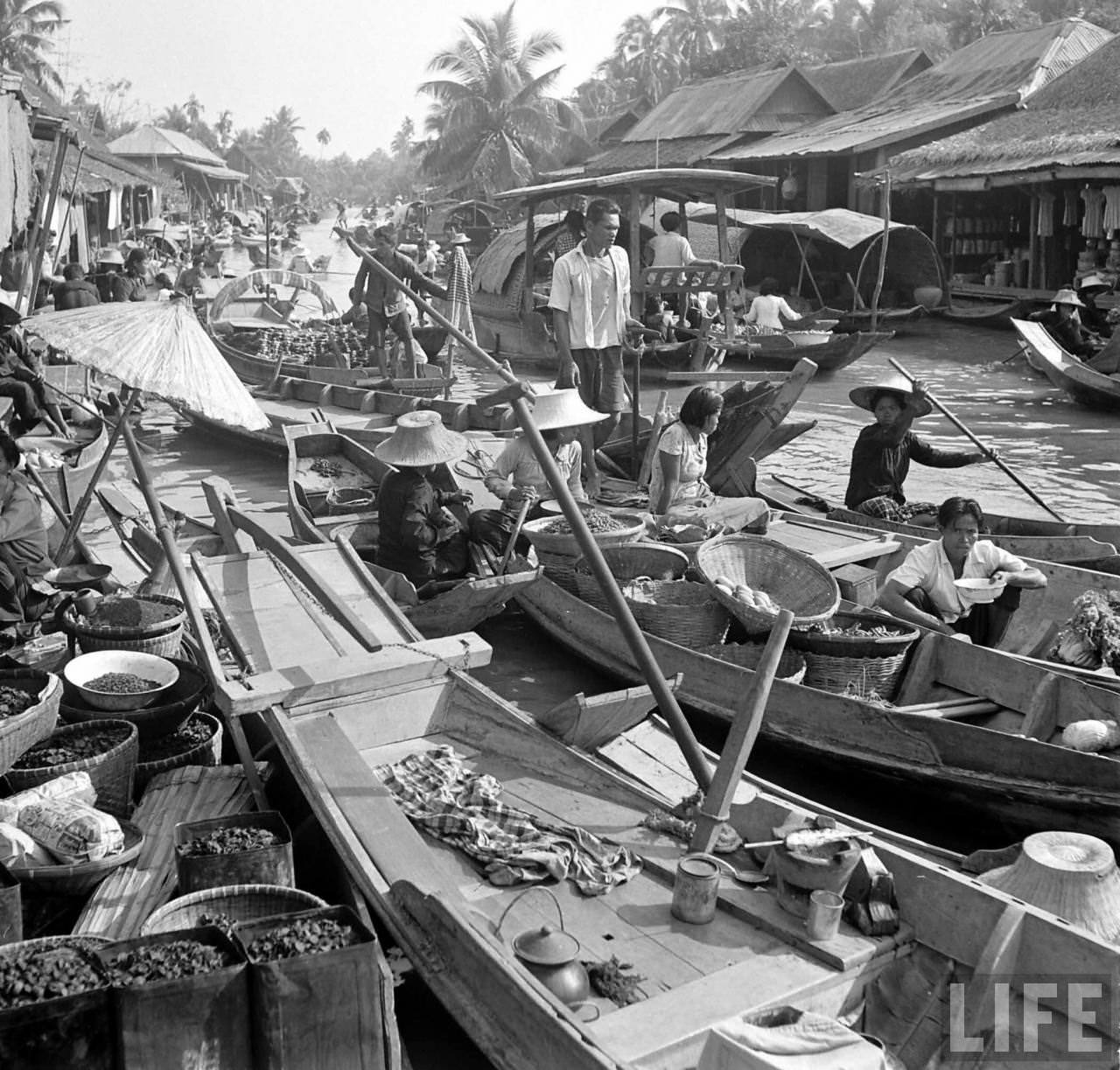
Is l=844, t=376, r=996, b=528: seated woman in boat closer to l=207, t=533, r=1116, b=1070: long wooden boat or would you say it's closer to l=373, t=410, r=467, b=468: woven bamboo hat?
l=373, t=410, r=467, b=468: woven bamboo hat

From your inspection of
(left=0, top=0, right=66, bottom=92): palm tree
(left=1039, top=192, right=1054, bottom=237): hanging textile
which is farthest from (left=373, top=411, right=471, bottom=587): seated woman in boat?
(left=0, top=0, right=66, bottom=92): palm tree

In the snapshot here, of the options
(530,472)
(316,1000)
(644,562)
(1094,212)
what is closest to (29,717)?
(316,1000)

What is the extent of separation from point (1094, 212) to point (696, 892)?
17.2 m

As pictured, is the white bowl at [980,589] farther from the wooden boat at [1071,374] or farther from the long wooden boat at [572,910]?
the wooden boat at [1071,374]

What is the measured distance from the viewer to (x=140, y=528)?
6.41m

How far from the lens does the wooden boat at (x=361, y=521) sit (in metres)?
5.97

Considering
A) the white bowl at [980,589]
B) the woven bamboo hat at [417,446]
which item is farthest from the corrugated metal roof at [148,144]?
the white bowl at [980,589]

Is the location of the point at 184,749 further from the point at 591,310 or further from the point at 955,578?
the point at 591,310

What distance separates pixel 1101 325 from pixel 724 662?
12.5 m

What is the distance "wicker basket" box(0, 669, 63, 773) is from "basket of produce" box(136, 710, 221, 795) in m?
0.38

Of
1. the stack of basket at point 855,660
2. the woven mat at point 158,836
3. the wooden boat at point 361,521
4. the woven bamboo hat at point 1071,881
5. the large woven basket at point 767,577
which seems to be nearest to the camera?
the woven bamboo hat at point 1071,881

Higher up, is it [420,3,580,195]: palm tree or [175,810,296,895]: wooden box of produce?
[420,3,580,195]: palm tree

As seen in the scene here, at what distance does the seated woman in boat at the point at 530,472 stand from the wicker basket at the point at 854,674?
6.52ft

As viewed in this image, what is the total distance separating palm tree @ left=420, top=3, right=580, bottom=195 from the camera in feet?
119
